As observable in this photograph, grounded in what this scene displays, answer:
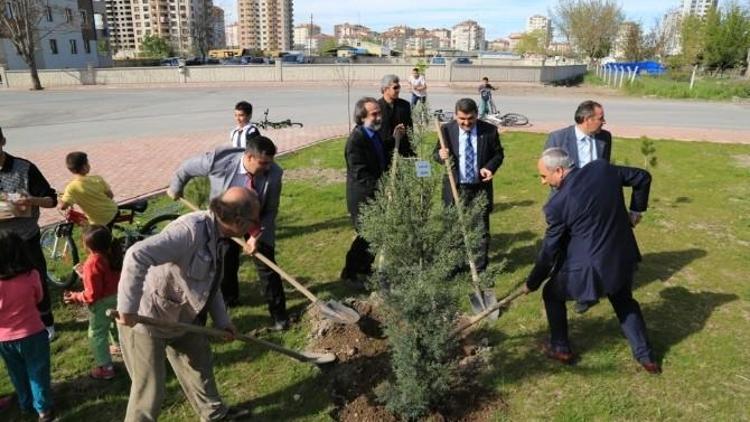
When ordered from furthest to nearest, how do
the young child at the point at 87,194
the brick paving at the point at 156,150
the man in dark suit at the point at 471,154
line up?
the brick paving at the point at 156,150 < the man in dark suit at the point at 471,154 < the young child at the point at 87,194

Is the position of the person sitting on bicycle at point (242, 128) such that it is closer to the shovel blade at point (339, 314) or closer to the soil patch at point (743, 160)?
the shovel blade at point (339, 314)

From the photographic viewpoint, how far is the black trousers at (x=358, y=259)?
561cm

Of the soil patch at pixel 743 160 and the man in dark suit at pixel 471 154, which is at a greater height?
the man in dark suit at pixel 471 154

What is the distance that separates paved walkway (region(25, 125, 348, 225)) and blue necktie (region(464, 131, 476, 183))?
5813 millimetres

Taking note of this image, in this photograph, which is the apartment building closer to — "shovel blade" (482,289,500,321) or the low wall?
the low wall

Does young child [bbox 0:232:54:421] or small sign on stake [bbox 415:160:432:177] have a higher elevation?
small sign on stake [bbox 415:160:432:177]

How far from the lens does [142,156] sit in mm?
11727

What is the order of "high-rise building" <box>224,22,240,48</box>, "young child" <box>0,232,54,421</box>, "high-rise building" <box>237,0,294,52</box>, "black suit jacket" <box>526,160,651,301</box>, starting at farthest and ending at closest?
"high-rise building" <box>224,22,240,48</box>
"high-rise building" <box>237,0,294,52</box>
"black suit jacket" <box>526,160,651,301</box>
"young child" <box>0,232,54,421</box>

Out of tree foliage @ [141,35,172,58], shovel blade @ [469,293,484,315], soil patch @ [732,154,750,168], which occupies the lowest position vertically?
shovel blade @ [469,293,484,315]

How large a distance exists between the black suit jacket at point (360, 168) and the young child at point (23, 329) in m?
2.84

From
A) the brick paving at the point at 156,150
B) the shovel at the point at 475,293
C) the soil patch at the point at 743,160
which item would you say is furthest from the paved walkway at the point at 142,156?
the soil patch at the point at 743,160

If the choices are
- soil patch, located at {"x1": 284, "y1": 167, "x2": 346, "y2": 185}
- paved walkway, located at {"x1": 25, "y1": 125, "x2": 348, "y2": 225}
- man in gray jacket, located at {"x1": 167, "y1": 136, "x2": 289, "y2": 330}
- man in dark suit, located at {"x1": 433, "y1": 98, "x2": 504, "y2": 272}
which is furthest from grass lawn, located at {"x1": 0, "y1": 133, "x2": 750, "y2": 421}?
paved walkway, located at {"x1": 25, "y1": 125, "x2": 348, "y2": 225}

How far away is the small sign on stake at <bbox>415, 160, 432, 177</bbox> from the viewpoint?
4363 mm

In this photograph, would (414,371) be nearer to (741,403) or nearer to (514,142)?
(741,403)
